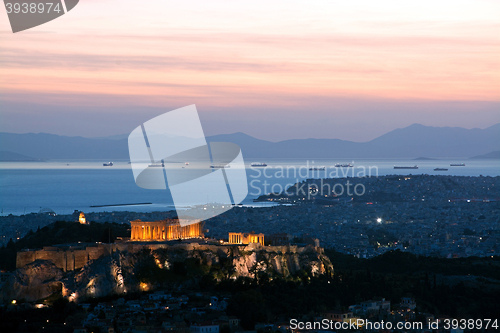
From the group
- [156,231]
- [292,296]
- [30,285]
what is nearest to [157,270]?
[156,231]

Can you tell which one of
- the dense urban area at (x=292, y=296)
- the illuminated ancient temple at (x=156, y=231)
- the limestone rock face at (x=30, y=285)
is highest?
the illuminated ancient temple at (x=156, y=231)

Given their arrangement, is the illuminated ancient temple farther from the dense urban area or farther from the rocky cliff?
the rocky cliff

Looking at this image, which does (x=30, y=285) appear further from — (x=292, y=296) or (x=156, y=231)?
(x=292, y=296)

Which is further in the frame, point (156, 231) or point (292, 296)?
point (156, 231)

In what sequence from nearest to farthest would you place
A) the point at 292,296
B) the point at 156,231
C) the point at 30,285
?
the point at 30,285 → the point at 292,296 → the point at 156,231

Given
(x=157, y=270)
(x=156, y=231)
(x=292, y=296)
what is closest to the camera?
(x=157, y=270)

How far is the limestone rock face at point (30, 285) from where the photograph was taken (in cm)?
4772

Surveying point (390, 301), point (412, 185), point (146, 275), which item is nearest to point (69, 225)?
point (146, 275)

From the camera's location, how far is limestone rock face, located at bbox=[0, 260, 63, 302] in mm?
47719

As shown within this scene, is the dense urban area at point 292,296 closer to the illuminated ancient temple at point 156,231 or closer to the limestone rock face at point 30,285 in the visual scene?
the limestone rock face at point 30,285

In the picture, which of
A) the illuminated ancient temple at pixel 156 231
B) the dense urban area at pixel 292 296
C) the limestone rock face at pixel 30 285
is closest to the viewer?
the dense urban area at pixel 292 296

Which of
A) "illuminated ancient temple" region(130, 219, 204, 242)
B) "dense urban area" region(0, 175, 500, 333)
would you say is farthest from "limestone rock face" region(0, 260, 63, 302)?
"illuminated ancient temple" region(130, 219, 204, 242)

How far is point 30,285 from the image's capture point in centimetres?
4788

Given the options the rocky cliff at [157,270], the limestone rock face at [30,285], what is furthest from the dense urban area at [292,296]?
the limestone rock face at [30,285]
